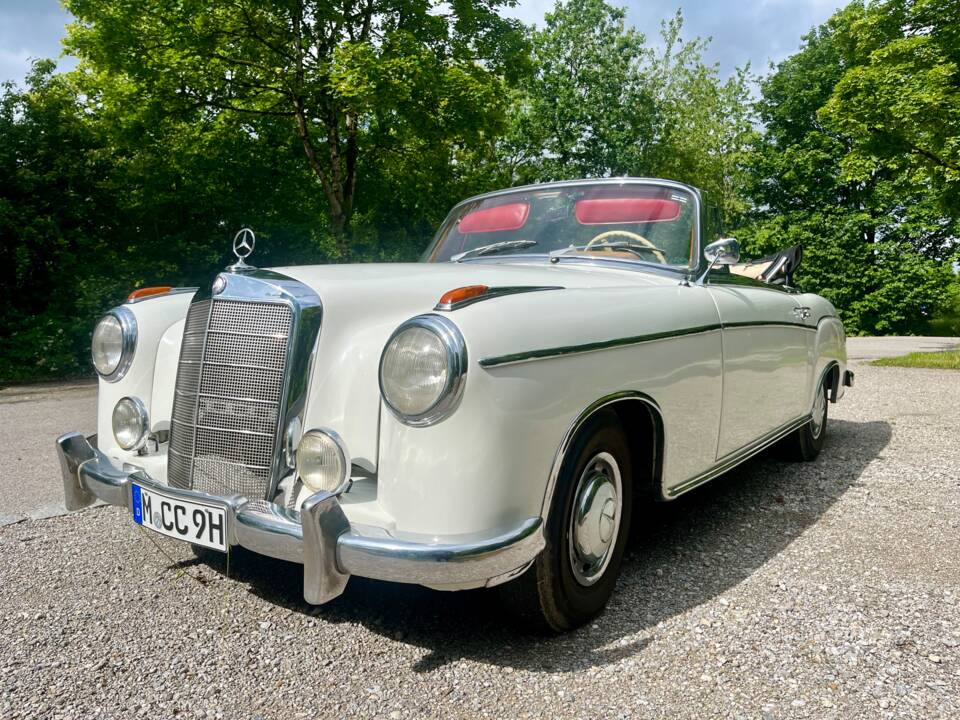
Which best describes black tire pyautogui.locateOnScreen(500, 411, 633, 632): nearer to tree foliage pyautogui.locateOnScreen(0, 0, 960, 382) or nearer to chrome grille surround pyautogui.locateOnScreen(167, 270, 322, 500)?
chrome grille surround pyautogui.locateOnScreen(167, 270, 322, 500)

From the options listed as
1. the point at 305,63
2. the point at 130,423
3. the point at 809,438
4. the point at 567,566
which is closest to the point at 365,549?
the point at 567,566

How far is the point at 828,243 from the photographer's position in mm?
23750

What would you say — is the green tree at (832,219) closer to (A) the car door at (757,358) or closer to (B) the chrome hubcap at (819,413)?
(B) the chrome hubcap at (819,413)

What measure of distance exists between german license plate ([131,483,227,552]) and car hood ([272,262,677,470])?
1.31 feet

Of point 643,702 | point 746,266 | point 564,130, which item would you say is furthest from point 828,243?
point 643,702

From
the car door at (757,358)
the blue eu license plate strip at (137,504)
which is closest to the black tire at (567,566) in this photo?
the car door at (757,358)

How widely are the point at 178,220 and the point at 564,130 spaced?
48.5 feet

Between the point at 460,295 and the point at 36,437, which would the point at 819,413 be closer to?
the point at 460,295

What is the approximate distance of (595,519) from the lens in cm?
244

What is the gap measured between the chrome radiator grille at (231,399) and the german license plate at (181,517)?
0.13 metres

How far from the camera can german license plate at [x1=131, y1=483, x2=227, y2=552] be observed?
2188 mm

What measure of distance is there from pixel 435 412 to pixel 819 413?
3.95 meters

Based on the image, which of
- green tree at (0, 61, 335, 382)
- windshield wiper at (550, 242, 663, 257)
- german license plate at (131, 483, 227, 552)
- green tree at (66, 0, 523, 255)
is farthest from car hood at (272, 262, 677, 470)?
green tree at (0, 61, 335, 382)

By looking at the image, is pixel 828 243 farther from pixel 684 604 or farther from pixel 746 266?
pixel 684 604
